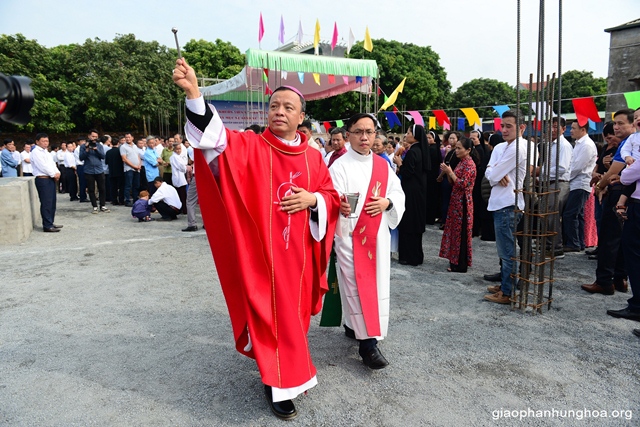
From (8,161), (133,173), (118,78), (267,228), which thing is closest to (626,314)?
(267,228)

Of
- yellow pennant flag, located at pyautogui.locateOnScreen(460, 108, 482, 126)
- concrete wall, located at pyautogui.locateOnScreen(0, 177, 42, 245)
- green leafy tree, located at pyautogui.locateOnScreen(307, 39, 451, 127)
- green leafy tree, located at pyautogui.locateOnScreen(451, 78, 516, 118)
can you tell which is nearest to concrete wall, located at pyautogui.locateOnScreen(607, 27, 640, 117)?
green leafy tree, located at pyautogui.locateOnScreen(307, 39, 451, 127)

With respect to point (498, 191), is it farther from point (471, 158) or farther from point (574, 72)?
point (574, 72)

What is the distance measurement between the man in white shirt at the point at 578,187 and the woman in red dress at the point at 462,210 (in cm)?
181

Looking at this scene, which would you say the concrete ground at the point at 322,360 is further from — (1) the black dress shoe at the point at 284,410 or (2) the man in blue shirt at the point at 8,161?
(2) the man in blue shirt at the point at 8,161

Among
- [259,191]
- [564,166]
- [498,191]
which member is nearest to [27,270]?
[259,191]

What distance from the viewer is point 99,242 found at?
24.6 ft

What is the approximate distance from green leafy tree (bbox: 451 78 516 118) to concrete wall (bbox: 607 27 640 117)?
18.1 meters

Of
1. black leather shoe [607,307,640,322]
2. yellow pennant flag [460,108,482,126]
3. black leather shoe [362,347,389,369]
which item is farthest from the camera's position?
yellow pennant flag [460,108,482,126]

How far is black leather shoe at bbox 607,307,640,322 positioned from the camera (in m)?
4.05

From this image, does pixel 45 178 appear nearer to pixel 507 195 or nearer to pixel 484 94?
pixel 507 195

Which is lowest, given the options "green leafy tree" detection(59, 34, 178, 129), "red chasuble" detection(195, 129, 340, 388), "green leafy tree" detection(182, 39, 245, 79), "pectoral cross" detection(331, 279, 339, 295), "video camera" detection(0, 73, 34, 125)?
"pectoral cross" detection(331, 279, 339, 295)

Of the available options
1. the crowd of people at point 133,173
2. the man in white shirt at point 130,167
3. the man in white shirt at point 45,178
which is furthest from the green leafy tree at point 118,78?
the man in white shirt at point 45,178

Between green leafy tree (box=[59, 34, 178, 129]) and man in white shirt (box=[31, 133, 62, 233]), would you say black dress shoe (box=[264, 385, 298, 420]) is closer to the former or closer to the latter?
man in white shirt (box=[31, 133, 62, 233])

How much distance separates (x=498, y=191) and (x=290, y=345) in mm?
2986
